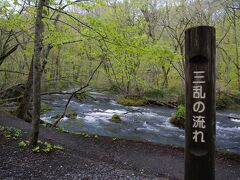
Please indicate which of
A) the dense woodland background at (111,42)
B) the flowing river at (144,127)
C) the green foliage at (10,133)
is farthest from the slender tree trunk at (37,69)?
the flowing river at (144,127)

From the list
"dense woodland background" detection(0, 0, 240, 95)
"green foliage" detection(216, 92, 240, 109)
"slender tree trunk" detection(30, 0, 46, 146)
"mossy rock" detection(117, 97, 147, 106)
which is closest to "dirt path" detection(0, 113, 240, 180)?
"slender tree trunk" detection(30, 0, 46, 146)

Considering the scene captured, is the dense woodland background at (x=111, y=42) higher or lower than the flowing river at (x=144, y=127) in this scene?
higher

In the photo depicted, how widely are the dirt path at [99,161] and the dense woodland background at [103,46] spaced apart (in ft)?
4.05

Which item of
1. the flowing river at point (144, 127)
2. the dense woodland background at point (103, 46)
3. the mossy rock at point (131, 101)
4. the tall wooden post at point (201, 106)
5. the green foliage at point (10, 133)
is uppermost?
A: the dense woodland background at point (103, 46)

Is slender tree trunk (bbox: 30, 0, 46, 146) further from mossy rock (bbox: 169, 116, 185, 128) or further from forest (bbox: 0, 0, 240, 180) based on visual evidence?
mossy rock (bbox: 169, 116, 185, 128)

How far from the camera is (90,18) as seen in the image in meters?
6.29

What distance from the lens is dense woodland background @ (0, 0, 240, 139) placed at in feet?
20.5

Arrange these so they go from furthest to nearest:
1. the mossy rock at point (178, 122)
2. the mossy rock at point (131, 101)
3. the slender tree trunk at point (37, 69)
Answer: the mossy rock at point (131, 101), the mossy rock at point (178, 122), the slender tree trunk at point (37, 69)

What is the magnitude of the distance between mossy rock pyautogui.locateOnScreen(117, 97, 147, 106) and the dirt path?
1174cm

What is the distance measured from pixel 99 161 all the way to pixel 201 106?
13.7 ft

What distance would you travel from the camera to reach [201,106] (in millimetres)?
2740

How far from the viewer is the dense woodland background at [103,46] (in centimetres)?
624

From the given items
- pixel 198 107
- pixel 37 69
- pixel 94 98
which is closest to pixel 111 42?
pixel 37 69

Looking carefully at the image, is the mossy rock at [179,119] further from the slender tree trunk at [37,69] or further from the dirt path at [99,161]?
the slender tree trunk at [37,69]
